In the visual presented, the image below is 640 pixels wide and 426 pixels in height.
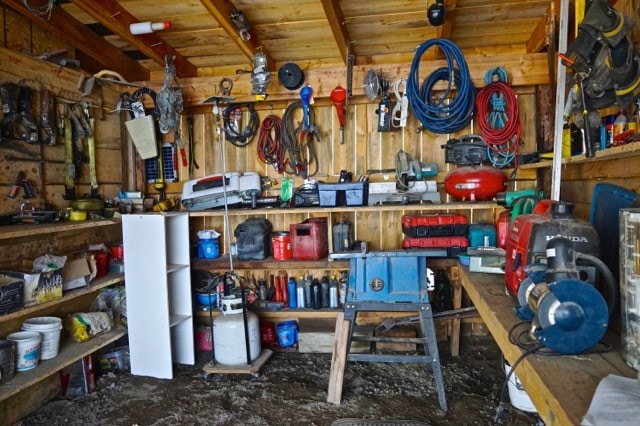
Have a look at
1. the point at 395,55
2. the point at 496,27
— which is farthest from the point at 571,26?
the point at 395,55

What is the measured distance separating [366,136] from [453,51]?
3.51ft

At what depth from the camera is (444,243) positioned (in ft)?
10.6

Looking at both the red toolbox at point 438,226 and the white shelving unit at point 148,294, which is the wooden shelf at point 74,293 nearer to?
the white shelving unit at point 148,294

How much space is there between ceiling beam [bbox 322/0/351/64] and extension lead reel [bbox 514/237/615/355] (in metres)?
2.10

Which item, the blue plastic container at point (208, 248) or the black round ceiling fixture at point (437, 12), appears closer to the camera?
the black round ceiling fixture at point (437, 12)

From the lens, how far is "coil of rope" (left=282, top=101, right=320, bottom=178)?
3795 mm

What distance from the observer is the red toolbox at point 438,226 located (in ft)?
10.6

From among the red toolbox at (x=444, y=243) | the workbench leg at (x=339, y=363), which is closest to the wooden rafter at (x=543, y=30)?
the red toolbox at (x=444, y=243)

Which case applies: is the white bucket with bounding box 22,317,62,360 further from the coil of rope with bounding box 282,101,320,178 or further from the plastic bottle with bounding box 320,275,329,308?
the coil of rope with bounding box 282,101,320,178

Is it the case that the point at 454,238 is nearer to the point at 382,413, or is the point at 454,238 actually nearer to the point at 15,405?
the point at 382,413

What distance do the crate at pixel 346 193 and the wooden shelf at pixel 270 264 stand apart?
49cm

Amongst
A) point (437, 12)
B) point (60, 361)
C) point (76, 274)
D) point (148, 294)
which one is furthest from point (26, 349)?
point (437, 12)

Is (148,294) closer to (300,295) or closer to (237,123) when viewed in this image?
(300,295)

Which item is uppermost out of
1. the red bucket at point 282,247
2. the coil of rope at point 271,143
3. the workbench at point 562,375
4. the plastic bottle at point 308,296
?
the coil of rope at point 271,143
